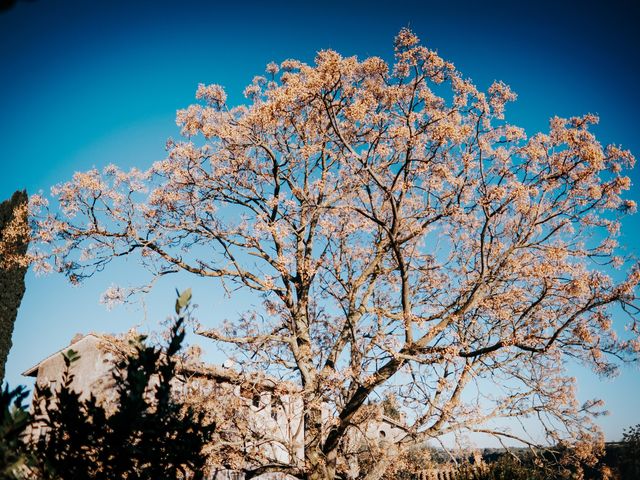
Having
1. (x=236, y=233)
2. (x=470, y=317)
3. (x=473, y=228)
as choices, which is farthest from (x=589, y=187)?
(x=236, y=233)

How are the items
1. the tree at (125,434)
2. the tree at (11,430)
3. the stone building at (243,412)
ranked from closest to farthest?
the tree at (11,430), the tree at (125,434), the stone building at (243,412)

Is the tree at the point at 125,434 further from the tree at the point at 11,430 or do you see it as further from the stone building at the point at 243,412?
the stone building at the point at 243,412

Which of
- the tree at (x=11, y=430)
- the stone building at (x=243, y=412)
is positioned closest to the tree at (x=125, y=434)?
the tree at (x=11, y=430)

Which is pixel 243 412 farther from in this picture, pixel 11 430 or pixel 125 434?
pixel 11 430

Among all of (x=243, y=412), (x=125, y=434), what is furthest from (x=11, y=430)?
(x=243, y=412)

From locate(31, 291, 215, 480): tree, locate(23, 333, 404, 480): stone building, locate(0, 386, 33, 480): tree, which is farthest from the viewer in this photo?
locate(23, 333, 404, 480): stone building

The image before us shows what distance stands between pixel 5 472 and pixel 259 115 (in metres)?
8.56

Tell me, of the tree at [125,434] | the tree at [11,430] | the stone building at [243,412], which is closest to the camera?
the tree at [11,430]

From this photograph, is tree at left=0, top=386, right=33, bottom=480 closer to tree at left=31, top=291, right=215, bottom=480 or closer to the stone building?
tree at left=31, top=291, right=215, bottom=480

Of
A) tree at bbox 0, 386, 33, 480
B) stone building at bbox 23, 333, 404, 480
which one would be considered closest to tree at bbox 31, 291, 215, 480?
tree at bbox 0, 386, 33, 480

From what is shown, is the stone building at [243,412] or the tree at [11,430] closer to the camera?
the tree at [11,430]

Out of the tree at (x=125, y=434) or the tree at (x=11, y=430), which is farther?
the tree at (x=125, y=434)

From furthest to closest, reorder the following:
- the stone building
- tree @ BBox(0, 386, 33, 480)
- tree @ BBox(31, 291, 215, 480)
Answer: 1. the stone building
2. tree @ BBox(31, 291, 215, 480)
3. tree @ BBox(0, 386, 33, 480)

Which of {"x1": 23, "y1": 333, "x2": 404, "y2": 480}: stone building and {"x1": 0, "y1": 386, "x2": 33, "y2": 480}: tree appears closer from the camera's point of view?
{"x1": 0, "y1": 386, "x2": 33, "y2": 480}: tree
